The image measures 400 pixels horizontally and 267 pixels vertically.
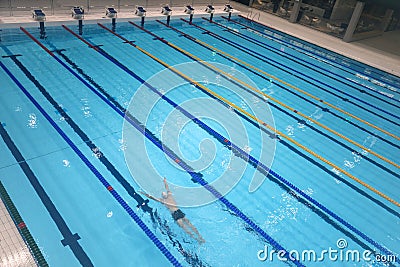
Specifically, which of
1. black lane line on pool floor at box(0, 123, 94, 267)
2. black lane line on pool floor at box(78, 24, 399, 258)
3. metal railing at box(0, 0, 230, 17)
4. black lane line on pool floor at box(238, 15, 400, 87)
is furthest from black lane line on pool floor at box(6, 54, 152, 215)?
black lane line on pool floor at box(238, 15, 400, 87)

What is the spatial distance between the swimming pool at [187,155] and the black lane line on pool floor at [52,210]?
0.06 feet

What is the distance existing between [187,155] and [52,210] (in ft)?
6.71

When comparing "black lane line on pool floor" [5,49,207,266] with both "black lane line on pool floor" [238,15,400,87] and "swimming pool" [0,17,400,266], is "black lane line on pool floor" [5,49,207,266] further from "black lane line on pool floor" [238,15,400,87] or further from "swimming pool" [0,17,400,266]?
"black lane line on pool floor" [238,15,400,87]

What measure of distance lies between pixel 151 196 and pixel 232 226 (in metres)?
1.10

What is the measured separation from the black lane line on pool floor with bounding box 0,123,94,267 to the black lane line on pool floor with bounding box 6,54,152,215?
2.76 ft

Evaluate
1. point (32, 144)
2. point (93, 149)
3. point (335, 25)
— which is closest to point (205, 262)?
point (93, 149)

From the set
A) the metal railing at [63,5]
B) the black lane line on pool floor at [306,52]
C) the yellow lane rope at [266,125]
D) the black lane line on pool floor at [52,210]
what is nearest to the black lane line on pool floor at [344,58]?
the black lane line on pool floor at [306,52]

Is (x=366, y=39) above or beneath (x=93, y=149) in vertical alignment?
above

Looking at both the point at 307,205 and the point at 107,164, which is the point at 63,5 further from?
the point at 307,205

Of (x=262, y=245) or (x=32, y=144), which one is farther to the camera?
(x=32, y=144)

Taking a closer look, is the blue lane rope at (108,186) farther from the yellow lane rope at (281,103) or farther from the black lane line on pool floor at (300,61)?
the black lane line on pool floor at (300,61)

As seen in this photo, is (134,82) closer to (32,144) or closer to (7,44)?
(32,144)

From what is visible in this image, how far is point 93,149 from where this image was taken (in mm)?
4578

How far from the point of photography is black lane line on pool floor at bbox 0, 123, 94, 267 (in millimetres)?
3183
